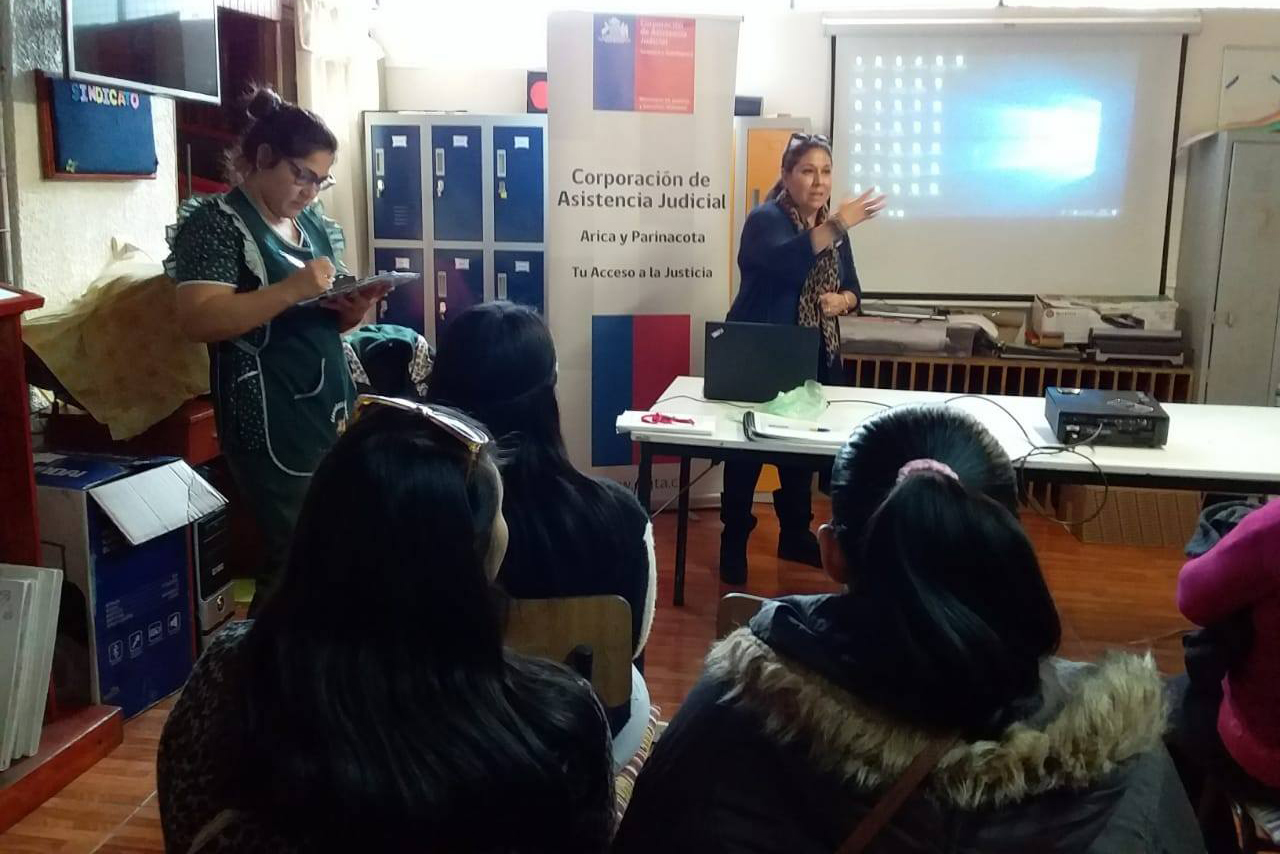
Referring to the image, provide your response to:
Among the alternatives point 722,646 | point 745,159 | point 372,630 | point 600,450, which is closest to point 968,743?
point 722,646

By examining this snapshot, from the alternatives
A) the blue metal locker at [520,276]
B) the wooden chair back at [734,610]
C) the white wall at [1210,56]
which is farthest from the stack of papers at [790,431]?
the white wall at [1210,56]

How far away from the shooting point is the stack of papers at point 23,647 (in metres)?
2.12

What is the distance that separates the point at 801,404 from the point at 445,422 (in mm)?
2167

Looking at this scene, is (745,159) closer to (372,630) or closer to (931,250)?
(931,250)

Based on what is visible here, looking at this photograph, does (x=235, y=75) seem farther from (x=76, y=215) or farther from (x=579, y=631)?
(x=579, y=631)

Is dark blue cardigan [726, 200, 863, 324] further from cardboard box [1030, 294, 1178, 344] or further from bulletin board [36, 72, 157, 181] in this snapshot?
bulletin board [36, 72, 157, 181]

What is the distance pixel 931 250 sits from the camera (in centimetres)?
454

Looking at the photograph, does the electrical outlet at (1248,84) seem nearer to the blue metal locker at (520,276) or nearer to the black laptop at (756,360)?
the black laptop at (756,360)

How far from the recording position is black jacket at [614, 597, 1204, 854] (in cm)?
86

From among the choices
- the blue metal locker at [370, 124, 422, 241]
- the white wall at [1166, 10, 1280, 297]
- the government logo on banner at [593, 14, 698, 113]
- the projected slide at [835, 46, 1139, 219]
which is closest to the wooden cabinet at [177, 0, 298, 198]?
the blue metal locker at [370, 124, 422, 241]

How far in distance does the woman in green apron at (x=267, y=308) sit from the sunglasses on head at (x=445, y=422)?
1292 mm

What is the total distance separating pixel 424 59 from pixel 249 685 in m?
4.16

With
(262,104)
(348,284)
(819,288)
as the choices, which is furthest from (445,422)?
(819,288)

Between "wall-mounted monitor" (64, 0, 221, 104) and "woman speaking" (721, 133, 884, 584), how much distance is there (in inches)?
67.2
